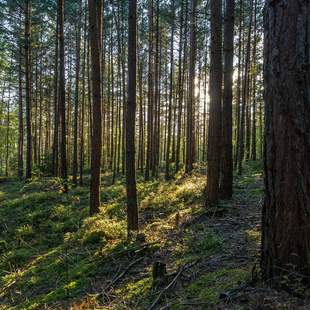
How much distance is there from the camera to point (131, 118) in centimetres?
701

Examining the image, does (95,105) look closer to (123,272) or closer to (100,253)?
(100,253)

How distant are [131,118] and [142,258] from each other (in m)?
2.86

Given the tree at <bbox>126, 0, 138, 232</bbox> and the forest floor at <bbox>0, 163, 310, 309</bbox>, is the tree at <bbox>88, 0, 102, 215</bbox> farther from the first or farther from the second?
the tree at <bbox>126, 0, 138, 232</bbox>

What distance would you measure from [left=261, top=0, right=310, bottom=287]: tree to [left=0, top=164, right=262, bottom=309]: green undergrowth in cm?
73

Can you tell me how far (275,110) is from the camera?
297cm

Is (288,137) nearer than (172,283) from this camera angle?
Yes

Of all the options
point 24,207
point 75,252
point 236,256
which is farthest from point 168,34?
point 236,256

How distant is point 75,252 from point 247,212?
3774 millimetres

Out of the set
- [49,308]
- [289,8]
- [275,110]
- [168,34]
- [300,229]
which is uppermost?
[168,34]

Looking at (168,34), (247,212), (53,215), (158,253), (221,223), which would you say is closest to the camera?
(158,253)

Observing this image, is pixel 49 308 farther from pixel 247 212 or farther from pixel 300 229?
pixel 247 212

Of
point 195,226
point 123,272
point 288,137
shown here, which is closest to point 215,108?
point 195,226

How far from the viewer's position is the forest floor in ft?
12.0

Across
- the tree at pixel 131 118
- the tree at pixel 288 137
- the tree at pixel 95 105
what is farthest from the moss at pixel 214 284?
the tree at pixel 95 105
